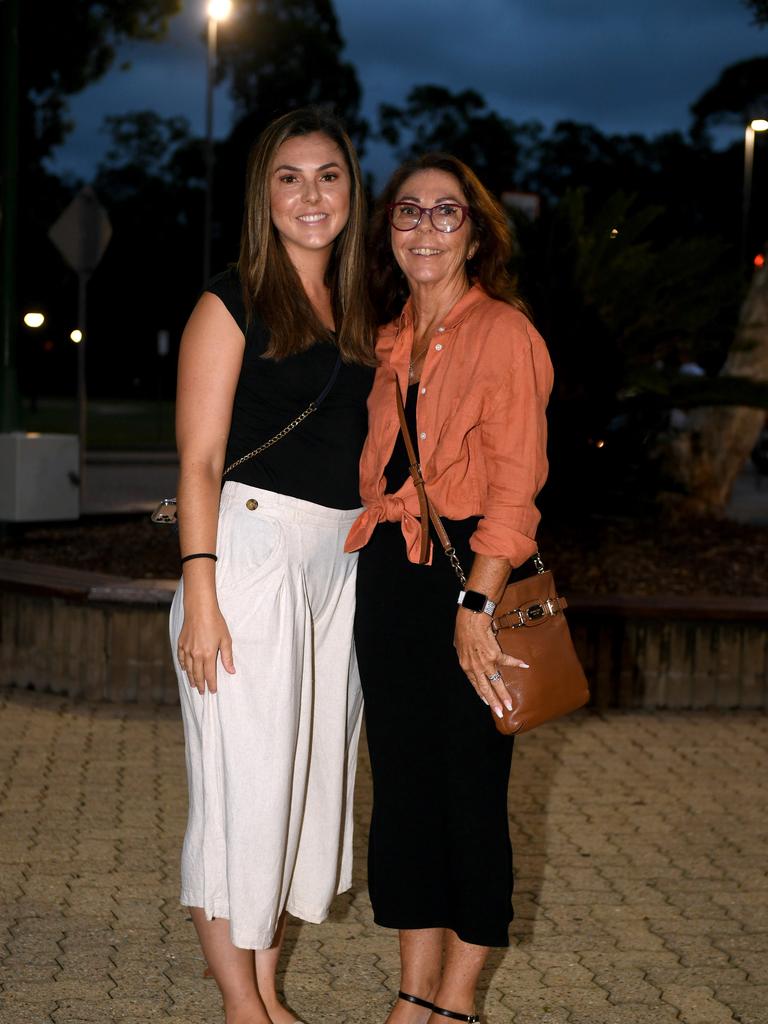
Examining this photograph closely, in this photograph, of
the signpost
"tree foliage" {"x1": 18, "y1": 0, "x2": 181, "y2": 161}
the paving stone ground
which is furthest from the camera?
"tree foliage" {"x1": 18, "y1": 0, "x2": 181, "y2": 161}

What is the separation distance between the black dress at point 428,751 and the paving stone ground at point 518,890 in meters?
0.53

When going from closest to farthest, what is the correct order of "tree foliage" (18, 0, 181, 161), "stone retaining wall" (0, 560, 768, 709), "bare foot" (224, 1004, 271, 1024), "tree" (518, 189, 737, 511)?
"bare foot" (224, 1004, 271, 1024), "stone retaining wall" (0, 560, 768, 709), "tree" (518, 189, 737, 511), "tree foliage" (18, 0, 181, 161)

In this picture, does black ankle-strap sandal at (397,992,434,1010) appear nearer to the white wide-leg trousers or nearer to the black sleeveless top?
the white wide-leg trousers

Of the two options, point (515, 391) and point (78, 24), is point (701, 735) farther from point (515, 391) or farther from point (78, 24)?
point (78, 24)

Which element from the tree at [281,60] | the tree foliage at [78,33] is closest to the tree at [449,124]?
the tree at [281,60]

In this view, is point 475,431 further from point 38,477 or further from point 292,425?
point 38,477

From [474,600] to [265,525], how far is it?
1.67ft

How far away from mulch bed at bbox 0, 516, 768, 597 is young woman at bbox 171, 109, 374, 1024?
5.15 m

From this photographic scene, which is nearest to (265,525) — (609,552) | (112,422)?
(609,552)

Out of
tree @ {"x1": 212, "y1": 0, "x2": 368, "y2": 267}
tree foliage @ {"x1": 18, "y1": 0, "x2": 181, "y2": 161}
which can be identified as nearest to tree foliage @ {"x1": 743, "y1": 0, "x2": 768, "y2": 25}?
tree foliage @ {"x1": 18, "y1": 0, "x2": 181, "y2": 161}

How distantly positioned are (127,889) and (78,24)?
24.5m

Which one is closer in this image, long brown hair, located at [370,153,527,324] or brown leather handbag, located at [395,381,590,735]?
brown leather handbag, located at [395,381,590,735]

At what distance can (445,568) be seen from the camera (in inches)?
134

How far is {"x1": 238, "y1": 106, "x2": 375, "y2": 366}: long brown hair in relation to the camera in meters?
3.42
